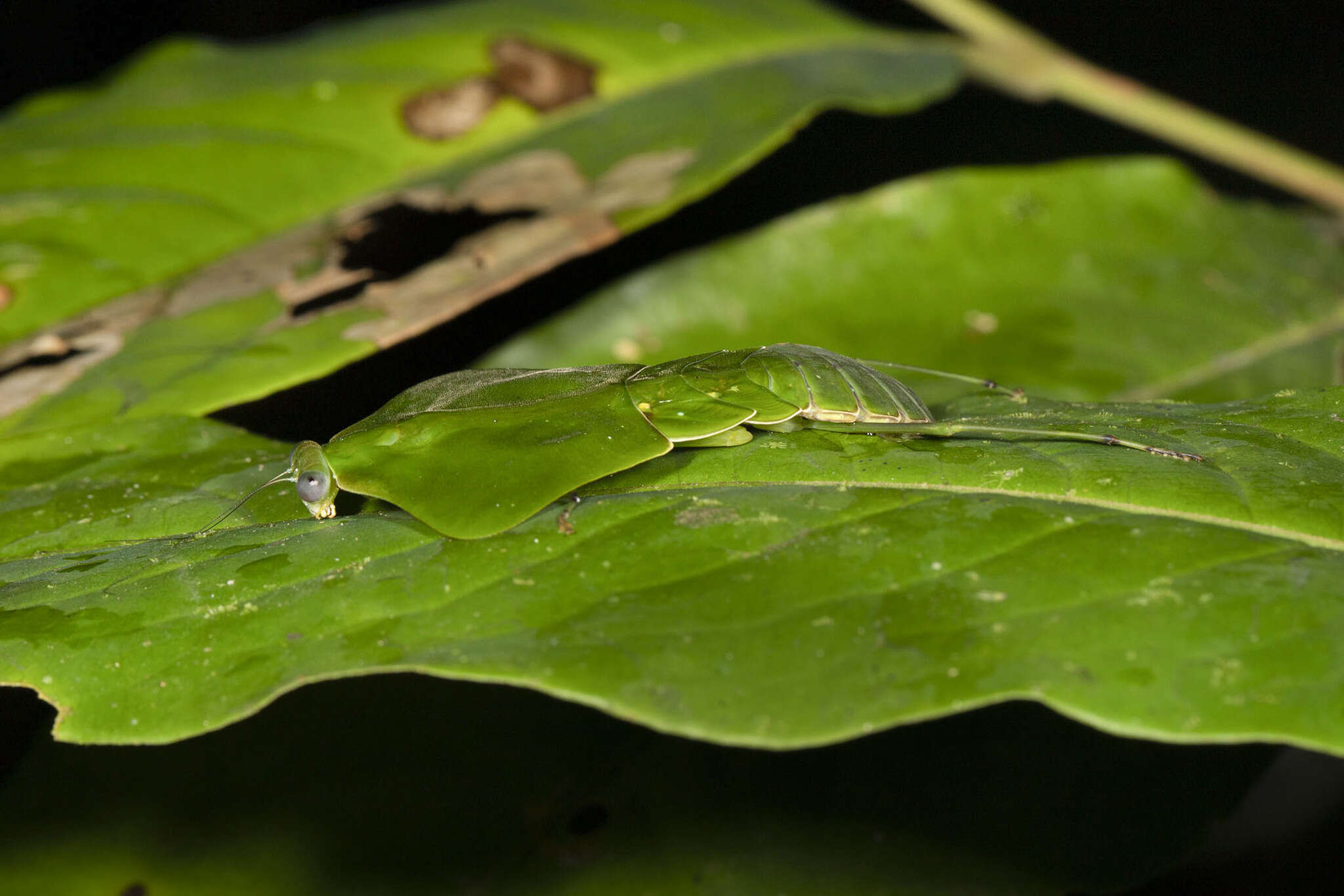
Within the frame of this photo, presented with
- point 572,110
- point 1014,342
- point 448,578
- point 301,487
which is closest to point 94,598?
point 301,487

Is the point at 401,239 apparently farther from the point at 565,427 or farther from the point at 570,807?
the point at 570,807

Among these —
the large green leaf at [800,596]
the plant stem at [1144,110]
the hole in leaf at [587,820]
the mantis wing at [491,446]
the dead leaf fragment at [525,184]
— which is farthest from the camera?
the plant stem at [1144,110]

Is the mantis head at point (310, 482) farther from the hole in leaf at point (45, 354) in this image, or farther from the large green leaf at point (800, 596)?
the hole in leaf at point (45, 354)

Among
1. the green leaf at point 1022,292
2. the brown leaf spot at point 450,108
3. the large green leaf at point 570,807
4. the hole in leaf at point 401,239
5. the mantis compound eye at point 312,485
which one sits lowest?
the large green leaf at point 570,807

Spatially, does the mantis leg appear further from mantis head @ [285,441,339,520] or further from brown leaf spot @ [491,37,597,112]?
brown leaf spot @ [491,37,597,112]

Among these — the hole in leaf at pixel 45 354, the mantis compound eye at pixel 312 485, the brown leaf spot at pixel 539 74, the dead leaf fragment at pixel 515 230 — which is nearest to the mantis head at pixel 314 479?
the mantis compound eye at pixel 312 485

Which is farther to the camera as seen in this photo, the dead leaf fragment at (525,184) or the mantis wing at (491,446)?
the dead leaf fragment at (525,184)

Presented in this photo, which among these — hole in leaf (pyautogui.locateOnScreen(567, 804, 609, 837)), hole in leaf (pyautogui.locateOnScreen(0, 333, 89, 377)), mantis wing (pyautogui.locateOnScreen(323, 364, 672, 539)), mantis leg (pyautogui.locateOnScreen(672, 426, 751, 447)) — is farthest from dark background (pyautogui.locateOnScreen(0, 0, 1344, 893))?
hole in leaf (pyautogui.locateOnScreen(567, 804, 609, 837))

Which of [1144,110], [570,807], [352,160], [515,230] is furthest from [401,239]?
[1144,110]
